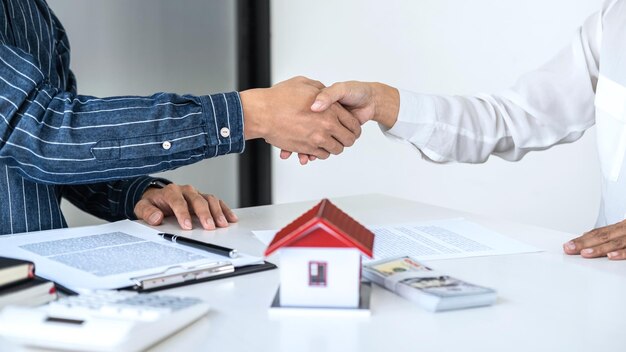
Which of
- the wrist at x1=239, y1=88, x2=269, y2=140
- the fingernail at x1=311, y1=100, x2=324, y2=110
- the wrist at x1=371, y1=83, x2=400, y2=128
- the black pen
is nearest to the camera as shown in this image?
the black pen

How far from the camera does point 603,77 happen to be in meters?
1.47

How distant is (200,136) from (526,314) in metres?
0.58

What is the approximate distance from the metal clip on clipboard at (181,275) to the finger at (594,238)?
495 millimetres

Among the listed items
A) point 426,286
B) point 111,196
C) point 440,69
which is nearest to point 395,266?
point 426,286

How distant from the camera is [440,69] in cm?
256

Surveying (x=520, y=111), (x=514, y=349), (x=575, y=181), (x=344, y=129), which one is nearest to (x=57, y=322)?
(x=514, y=349)

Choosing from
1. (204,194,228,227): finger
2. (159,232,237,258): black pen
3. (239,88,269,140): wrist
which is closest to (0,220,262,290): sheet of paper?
(159,232,237,258): black pen

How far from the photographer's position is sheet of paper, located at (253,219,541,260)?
1.06m

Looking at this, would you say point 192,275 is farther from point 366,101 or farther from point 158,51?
point 158,51

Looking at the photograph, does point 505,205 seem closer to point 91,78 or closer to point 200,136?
point 200,136

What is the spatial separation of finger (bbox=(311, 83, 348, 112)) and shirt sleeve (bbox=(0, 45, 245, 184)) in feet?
0.88

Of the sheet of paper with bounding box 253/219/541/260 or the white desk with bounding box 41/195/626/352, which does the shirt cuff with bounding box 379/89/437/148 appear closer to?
the sheet of paper with bounding box 253/219/541/260

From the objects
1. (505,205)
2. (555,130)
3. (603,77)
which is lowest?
(505,205)

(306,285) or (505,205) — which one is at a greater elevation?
(306,285)
